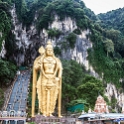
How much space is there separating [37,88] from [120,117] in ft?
16.7

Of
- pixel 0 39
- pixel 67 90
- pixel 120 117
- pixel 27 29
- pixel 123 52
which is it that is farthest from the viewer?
pixel 123 52

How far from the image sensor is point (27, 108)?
1678 cm

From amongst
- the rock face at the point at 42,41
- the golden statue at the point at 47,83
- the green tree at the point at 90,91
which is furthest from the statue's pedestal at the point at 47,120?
the rock face at the point at 42,41

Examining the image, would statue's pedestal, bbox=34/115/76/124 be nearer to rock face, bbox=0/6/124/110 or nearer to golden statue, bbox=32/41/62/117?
golden statue, bbox=32/41/62/117

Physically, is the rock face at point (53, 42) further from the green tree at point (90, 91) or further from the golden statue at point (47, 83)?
the golden statue at point (47, 83)

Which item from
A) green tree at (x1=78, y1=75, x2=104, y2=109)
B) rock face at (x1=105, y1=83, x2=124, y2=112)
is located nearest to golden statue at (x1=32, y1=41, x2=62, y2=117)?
green tree at (x1=78, y1=75, x2=104, y2=109)

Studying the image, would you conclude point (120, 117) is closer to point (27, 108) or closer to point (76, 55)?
point (27, 108)

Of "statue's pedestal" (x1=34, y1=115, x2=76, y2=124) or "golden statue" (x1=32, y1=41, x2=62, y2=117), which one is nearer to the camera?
"golden statue" (x1=32, y1=41, x2=62, y2=117)

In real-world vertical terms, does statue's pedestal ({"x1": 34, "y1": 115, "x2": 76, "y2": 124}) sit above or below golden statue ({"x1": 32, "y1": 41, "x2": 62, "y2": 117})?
below

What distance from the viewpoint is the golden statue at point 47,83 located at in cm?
725

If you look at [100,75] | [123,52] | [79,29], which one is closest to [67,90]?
[100,75]

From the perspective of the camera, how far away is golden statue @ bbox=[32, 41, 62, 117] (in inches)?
285

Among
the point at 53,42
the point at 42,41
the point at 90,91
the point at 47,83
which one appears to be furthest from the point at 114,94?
the point at 47,83

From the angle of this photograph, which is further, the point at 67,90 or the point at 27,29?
the point at 27,29
